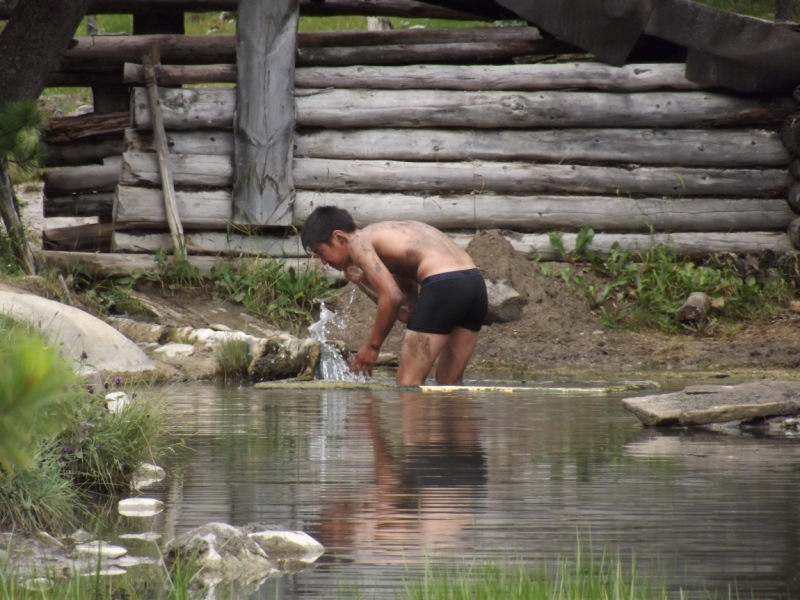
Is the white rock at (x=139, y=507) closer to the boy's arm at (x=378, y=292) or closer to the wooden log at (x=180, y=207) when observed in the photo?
Answer: the boy's arm at (x=378, y=292)

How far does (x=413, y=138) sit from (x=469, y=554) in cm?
922

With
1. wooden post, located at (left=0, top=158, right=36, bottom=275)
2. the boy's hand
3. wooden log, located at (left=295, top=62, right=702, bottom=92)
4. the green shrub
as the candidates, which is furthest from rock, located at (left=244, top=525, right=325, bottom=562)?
wooden log, located at (left=295, top=62, right=702, bottom=92)

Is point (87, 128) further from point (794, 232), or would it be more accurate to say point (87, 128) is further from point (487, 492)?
point (487, 492)

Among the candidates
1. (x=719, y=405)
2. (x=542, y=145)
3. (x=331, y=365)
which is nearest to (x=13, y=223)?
(x=331, y=365)

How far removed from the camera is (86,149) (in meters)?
12.9

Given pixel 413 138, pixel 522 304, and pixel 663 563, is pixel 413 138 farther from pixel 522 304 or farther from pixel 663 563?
pixel 663 563

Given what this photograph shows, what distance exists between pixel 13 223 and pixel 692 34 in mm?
6783

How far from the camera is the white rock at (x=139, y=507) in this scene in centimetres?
392

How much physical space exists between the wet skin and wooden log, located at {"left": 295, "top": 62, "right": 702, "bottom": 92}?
13.0 ft

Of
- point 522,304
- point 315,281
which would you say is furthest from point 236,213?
point 522,304

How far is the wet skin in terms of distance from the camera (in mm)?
8141

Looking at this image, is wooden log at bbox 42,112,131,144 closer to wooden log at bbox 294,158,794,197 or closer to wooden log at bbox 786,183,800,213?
wooden log at bbox 294,158,794,197

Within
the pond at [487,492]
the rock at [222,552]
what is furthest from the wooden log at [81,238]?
the rock at [222,552]

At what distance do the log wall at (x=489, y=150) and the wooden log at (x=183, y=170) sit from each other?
1cm
